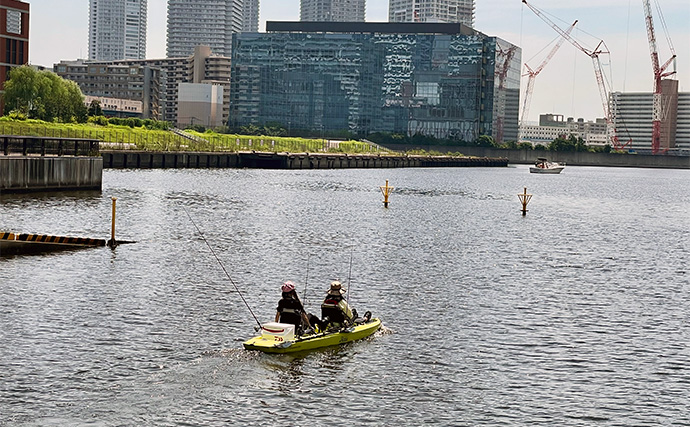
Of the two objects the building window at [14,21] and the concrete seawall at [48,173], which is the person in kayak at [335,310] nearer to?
the concrete seawall at [48,173]

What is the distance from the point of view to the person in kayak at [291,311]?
1287 inches

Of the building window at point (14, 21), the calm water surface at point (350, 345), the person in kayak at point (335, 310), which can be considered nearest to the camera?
the calm water surface at point (350, 345)

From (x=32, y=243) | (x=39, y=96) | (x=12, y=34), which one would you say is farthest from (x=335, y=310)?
(x=12, y=34)

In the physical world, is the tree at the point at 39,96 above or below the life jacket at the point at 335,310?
above

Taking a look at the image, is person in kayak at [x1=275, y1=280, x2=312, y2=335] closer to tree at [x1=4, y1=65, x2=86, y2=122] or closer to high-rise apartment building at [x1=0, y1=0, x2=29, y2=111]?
tree at [x1=4, y1=65, x2=86, y2=122]

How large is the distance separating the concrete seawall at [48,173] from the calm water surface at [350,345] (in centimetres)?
626

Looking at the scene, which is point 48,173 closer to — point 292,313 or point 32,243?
point 32,243

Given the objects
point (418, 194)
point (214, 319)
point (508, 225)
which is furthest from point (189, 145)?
point (214, 319)

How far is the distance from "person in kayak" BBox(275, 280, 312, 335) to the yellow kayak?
1.45 feet

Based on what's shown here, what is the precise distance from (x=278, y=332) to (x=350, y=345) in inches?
149

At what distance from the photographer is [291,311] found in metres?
32.7

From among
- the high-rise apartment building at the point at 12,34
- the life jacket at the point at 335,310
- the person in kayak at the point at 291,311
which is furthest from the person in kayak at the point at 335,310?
the high-rise apartment building at the point at 12,34

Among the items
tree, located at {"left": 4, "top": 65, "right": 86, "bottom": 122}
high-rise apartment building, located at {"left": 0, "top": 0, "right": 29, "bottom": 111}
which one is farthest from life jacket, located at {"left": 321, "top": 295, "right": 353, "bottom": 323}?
high-rise apartment building, located at {"left": 0, "top": 0, "right": 29, "bottom": 111}

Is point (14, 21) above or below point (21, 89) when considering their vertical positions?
above
